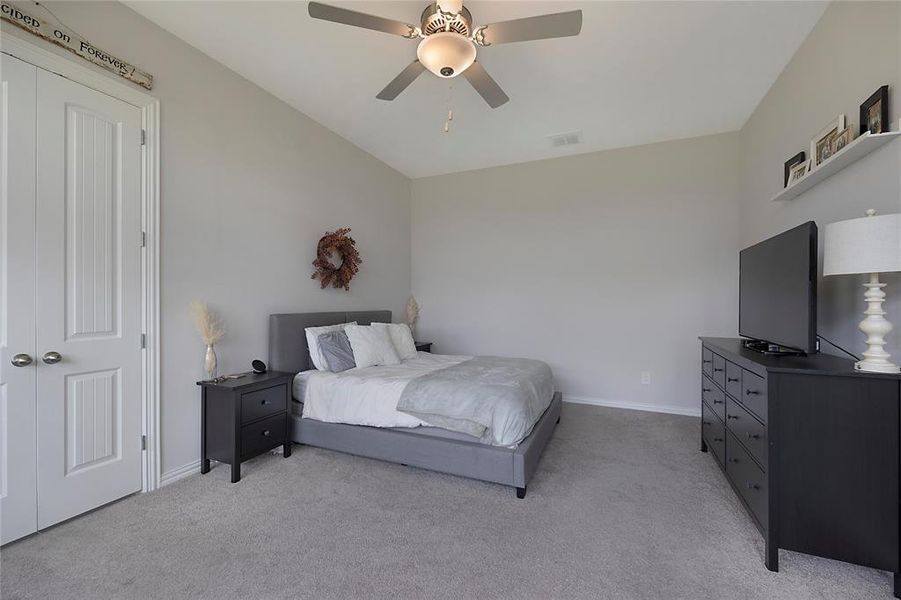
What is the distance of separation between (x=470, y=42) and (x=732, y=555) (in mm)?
2906

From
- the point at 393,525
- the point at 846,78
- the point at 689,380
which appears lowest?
the point at 393,525

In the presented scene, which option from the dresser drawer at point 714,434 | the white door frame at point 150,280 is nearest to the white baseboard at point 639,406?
the dresser drawer at point 714,434

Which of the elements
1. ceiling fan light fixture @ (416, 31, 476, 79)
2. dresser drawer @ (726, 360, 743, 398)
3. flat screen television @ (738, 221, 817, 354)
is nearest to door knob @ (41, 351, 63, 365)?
ceiling fan light fixture @ (416, 31, 476, 79)

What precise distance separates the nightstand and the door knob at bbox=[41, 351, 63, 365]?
28.9 inches

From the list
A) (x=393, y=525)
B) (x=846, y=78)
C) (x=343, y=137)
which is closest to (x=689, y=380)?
(x=846, y=78)

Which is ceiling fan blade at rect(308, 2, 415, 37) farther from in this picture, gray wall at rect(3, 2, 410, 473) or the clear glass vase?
the clear glass vase

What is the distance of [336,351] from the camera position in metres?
3.36

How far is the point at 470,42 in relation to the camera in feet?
6.73

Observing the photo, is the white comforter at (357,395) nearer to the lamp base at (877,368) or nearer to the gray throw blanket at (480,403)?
the gray throw blanket at (480,403)

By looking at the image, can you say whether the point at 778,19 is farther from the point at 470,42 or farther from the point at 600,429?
the point at 600,429

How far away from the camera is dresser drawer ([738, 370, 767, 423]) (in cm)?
183

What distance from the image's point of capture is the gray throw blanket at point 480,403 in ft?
8.05

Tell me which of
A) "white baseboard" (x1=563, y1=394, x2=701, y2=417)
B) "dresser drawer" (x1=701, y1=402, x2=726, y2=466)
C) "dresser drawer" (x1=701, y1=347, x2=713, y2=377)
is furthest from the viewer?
"white baseboard" (x1=563, y1=394, x2=701, y2=417)

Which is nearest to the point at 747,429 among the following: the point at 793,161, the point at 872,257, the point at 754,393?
the point at 754,393
